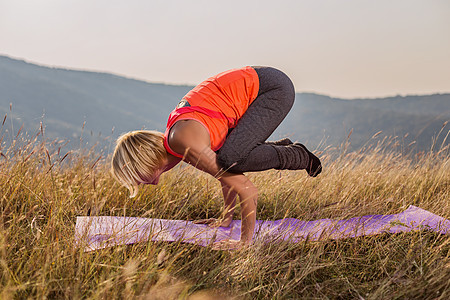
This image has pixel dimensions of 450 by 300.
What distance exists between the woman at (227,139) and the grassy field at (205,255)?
0.85ft

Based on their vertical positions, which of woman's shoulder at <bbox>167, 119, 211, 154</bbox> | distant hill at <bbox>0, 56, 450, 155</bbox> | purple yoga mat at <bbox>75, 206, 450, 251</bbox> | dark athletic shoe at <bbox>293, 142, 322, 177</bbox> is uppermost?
woman's shoulder at <bbox>167, 119, 211, 154</bbox>

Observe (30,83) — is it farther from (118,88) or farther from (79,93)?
(118,88)

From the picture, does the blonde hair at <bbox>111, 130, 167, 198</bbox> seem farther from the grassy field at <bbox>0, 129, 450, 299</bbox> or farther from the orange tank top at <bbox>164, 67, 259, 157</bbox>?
the grassy field at <bbox>0, 129, 450, 299</bbox>

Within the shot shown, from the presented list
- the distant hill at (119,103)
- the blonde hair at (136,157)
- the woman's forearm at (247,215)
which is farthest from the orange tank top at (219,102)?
the distant hill at (119,103)

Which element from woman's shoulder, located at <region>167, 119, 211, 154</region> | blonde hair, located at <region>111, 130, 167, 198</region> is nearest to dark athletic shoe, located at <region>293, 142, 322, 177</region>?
woman's shoulder, located at <region>167, 119, 211, 154</region>

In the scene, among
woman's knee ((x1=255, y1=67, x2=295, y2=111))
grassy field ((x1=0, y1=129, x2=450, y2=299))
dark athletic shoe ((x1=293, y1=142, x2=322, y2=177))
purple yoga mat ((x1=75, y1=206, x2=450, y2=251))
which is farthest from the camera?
dark athletic shoe ((x1=293, y1=142, x2=322, y2=177))

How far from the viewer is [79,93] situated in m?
114

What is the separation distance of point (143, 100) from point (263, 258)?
125m

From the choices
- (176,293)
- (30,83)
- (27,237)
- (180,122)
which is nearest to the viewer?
(176,293)

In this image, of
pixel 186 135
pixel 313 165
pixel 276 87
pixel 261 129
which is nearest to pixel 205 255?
pixel 186 135

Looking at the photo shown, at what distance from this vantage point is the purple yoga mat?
222 cm

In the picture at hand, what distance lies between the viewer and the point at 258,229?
2727 mm

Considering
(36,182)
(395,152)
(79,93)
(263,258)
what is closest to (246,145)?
(263,258)

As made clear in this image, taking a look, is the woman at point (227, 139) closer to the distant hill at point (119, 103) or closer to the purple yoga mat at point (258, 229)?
the purple yoga mat at point (258, 229)
